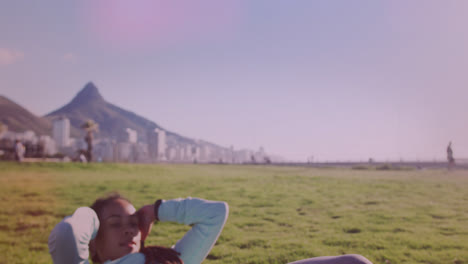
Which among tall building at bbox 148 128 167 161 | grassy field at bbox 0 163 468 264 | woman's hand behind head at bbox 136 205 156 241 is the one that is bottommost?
grassy field at bbox 0 163 468 264

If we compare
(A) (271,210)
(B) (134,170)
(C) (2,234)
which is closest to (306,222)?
(A) (271,210)

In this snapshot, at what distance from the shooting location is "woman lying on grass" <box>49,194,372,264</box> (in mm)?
2445

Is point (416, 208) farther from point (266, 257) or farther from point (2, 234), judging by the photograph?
point (2, 234)

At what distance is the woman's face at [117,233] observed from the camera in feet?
8.78

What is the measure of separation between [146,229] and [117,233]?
0.81 ft

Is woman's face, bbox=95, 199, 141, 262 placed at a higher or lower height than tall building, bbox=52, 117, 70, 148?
lower

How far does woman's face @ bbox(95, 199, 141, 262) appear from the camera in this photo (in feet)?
8.78

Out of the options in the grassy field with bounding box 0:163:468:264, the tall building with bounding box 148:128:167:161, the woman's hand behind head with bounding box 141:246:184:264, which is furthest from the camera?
the tall building with bounding box 148:128:167:161

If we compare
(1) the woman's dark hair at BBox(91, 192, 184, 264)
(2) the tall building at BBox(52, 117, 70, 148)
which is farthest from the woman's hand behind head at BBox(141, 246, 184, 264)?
(2) the tall building at BBox(52, 117, 70, 148)

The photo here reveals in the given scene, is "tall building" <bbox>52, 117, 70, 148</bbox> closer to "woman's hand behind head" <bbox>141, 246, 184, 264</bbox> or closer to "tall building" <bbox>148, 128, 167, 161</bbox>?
"tall building" <bbox>148, 128, 167, 161</bbox>

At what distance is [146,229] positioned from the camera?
2781 millimetres

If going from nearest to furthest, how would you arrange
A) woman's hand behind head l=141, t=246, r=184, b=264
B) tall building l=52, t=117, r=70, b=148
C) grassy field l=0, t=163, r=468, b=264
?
woman's hand behind head l=141, t=246, r=184, b=264 → grassy field l=0, t=163, r=468, b=264 → tall building l=52, t=117, r=70, b=148

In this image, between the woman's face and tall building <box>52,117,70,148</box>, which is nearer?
the woman's face

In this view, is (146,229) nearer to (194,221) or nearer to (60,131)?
(194,221)
